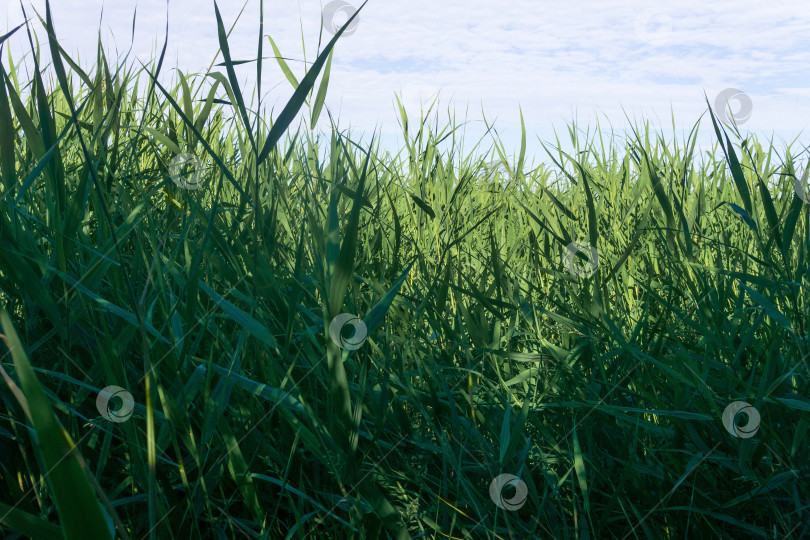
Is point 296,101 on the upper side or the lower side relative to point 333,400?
upper

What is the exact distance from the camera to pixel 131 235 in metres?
1.30

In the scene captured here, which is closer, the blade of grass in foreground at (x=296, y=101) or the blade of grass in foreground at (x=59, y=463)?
the blade of grass in foreground at (x=59, y=463)

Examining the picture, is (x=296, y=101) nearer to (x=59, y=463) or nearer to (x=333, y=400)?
(x=333, y=400)

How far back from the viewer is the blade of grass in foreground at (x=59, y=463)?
0.37m

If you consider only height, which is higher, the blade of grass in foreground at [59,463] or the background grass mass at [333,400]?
the blade of grass in foreground at [59,463]

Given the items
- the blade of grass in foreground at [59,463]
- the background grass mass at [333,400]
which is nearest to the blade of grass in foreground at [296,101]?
the background grass mass at [333,400]

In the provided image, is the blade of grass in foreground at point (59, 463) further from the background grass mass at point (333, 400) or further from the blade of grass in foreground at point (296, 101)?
the blade of grass in foreground at point (296, 101)

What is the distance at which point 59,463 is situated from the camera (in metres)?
0.37

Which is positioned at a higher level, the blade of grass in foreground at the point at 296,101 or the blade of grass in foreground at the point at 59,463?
the blade of grass in foreground at the point at 296,101

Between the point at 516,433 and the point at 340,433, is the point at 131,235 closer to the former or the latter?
the point at 340,433

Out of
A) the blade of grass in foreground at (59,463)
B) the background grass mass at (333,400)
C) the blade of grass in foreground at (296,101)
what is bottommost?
the background grass mass at (333,400)

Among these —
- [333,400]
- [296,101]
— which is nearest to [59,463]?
[333,400]

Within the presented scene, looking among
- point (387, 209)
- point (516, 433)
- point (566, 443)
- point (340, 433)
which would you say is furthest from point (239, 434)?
point (387, 209)

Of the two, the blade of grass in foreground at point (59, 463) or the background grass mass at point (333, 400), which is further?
the background grass mass at point (333, 400)
